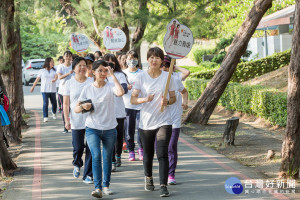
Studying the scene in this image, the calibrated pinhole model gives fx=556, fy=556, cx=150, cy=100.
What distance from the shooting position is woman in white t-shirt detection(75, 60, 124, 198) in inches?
273

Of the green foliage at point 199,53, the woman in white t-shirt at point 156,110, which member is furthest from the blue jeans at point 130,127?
the green foliage at point 199,53

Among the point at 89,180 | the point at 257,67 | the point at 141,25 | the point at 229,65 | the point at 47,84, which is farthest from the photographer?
the point at 257,67

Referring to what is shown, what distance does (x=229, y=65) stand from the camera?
1366 cm

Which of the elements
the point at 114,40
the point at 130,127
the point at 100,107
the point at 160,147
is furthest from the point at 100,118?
the point at 114,40

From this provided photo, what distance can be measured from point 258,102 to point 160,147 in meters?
8.28

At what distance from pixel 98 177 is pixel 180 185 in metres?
1.27

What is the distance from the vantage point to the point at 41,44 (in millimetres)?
47750

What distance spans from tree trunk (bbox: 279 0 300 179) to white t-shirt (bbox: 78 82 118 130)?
2378mm

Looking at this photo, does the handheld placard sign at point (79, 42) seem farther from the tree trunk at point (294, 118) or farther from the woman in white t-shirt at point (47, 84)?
the tree trunk at point (294, 118)

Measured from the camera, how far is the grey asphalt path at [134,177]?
7.14 metres

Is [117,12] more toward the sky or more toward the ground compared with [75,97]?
more toward the sky

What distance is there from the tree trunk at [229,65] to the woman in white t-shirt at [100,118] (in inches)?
269

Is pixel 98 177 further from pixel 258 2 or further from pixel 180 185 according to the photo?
pixel 258 2

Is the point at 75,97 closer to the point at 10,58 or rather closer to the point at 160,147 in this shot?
the point at 160,147
